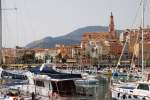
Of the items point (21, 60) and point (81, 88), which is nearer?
point (81, 88)

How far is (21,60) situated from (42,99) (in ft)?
366

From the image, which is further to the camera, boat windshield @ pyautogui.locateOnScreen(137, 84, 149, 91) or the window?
the window

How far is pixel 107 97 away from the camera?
10.7 meters

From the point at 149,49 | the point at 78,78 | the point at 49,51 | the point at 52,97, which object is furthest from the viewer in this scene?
the point at 49,51

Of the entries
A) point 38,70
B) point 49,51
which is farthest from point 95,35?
point 38,70

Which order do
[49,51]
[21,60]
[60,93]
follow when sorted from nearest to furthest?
1. [60,93]
2. [21,60]
3. [49,51]

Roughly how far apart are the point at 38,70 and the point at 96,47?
123100mm

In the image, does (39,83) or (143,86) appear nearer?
(143,86)

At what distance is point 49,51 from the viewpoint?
6565 inches

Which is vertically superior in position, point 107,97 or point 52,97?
point 107,97

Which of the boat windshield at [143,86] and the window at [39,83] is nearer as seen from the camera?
the boat windshield at [143,86]

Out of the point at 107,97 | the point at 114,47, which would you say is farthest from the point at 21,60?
the point at 107,97

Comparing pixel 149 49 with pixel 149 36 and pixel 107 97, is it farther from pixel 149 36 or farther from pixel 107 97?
pixel 107 97

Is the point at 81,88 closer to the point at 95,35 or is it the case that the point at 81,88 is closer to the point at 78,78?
the point at 78,78
